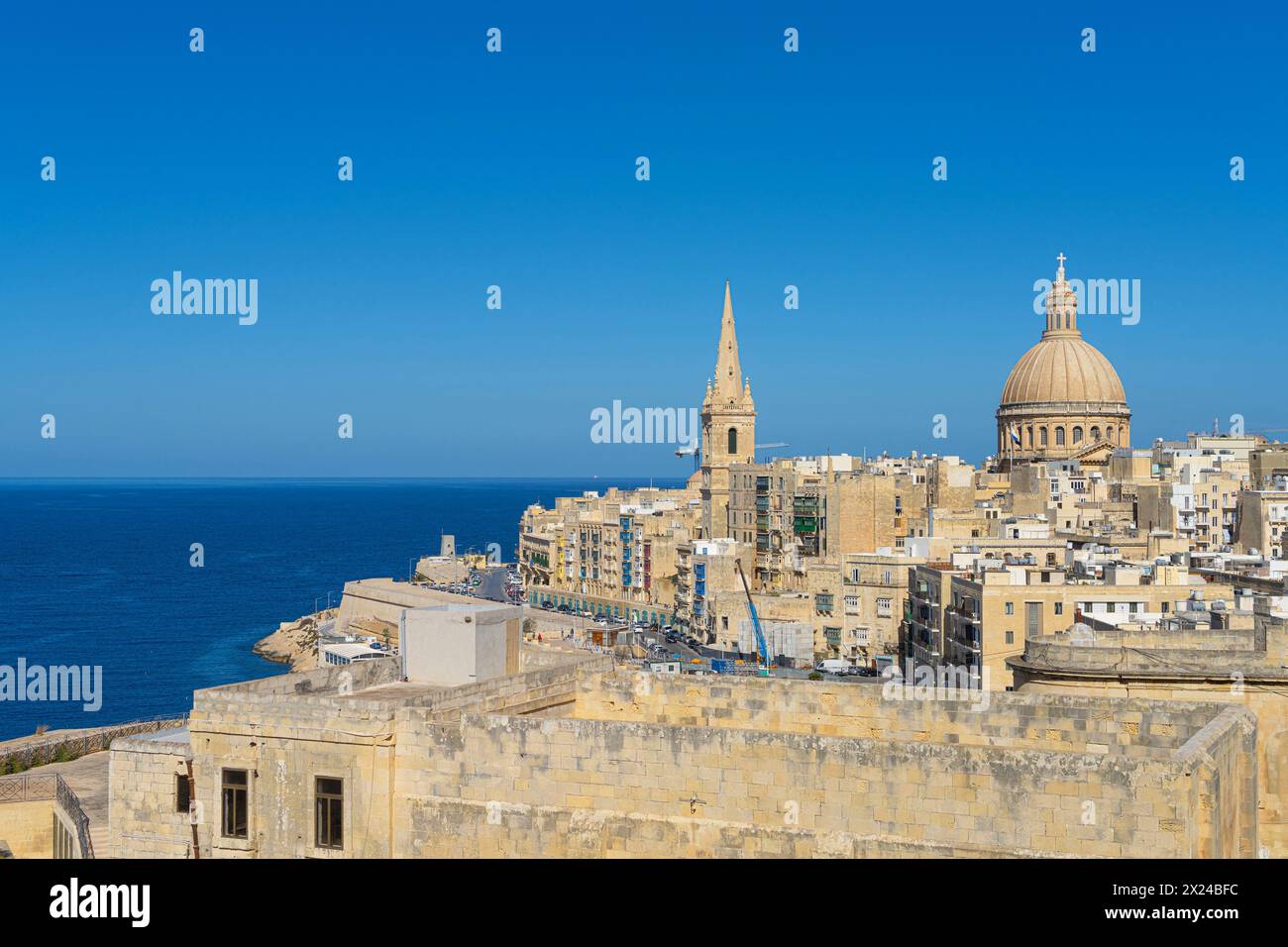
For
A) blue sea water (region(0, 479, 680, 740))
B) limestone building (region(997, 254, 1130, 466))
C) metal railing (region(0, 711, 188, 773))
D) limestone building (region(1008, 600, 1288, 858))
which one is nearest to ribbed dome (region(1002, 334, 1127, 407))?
limestone building (region(997, 254, 1130, 466))

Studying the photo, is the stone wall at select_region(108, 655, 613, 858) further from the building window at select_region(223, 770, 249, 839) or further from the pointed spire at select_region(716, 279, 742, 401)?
the pointed spire at select_region(716, 279, 742, 401)

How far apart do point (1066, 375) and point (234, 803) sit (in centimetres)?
8960

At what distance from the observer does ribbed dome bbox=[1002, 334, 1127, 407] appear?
96.1 m

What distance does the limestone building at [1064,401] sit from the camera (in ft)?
313

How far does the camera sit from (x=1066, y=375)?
315 feet

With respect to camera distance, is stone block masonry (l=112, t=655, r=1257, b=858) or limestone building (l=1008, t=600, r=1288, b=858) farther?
limestone building (l=1008, t=600, r=1288, b=858)

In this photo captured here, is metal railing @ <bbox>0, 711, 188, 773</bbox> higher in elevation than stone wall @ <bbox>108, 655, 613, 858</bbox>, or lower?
lower

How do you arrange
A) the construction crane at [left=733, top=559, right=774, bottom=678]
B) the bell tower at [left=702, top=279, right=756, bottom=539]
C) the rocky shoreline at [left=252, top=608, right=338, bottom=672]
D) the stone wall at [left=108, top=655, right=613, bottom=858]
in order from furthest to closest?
the bell tower at [left=702, top=279, right=756, bottom=539] < the rocky shoreline at [left=252, top=608, right=338, bottom=672] < the construction crane at [left=733, top=559, right=774, bottom=678] < the stone wall at [left=108, top=655, right=613, bottom=858]

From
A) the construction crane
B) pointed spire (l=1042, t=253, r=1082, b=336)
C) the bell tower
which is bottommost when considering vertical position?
the construction crane

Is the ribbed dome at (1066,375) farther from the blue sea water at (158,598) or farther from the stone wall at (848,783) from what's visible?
the stone wall at (848,783)

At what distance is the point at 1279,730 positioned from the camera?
47.6 feet

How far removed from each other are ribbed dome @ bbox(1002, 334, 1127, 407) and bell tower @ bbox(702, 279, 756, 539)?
1926cm

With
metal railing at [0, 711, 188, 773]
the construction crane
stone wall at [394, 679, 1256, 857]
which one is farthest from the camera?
the construction crane
